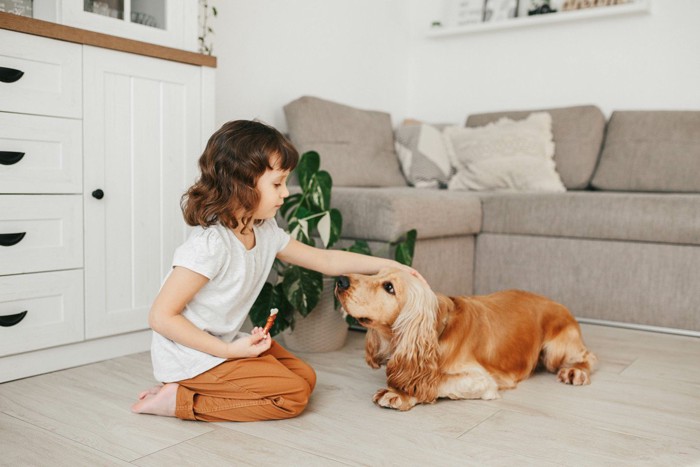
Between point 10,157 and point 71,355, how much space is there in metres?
0.64

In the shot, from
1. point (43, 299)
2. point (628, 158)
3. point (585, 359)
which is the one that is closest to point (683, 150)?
point (628, 158)

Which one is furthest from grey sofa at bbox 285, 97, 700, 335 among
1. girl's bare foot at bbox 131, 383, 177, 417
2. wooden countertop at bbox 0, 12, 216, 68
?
girl's bare foot at bbox 131, 383, 177, 417

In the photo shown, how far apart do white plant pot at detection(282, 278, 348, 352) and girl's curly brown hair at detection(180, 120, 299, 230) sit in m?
0.73

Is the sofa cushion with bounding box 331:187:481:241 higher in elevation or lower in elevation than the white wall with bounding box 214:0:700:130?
lower

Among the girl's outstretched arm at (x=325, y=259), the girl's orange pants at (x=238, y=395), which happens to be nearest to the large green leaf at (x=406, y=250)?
the girl's outstretched arm at (x=325, y=259)

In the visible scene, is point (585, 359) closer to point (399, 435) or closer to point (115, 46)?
point (399, 435)

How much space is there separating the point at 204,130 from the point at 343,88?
1.72 metres

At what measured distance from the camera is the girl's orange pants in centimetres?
171

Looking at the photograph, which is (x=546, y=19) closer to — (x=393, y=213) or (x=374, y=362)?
(x=393, y=213)

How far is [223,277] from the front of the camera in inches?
69.1

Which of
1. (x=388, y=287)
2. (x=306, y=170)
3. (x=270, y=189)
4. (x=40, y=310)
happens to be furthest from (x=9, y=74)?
(x=388, y=287)

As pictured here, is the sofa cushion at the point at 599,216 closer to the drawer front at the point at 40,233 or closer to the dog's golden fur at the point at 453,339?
the dog's golden fur at the point at 453,339

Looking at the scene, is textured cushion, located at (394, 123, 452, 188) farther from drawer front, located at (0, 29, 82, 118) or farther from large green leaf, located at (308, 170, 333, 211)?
drawer front, located at (0, 29, 82, 118)

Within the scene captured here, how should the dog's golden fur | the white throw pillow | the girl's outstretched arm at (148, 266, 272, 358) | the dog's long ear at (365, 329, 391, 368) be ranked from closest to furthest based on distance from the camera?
the girl's outstretched arm at (148, 266, 272, 358) < the dog's golden fur < the dog's long ear at (365, 329, 391, 368) < the white throw pillow
